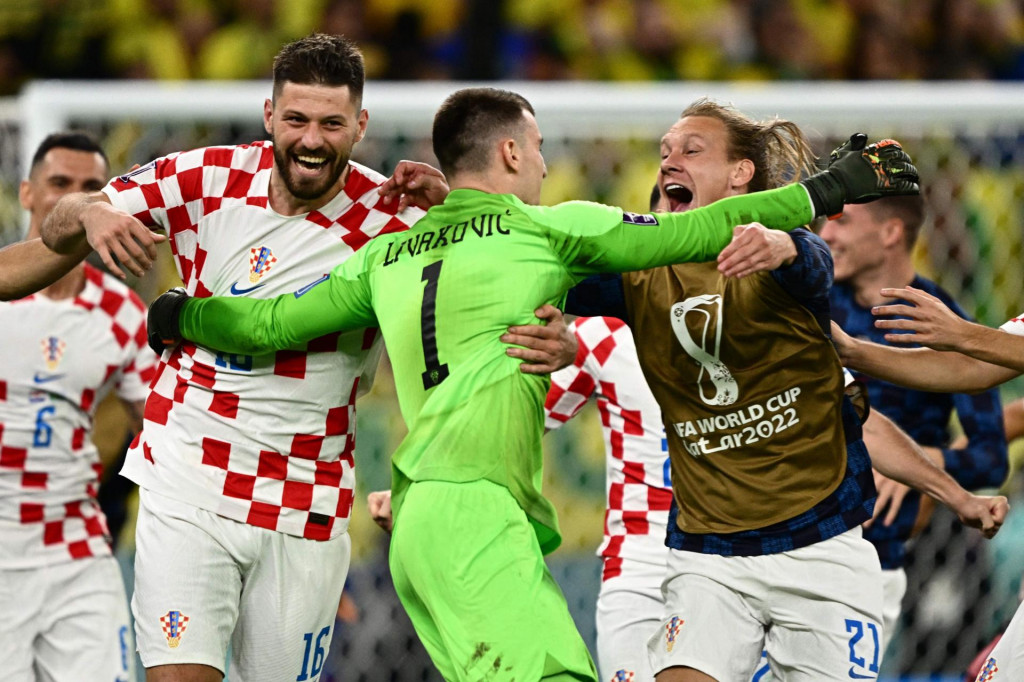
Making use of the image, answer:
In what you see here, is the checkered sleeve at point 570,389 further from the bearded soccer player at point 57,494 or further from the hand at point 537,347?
the bearded soccer player at point 57,494

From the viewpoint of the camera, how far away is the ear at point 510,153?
123 inches

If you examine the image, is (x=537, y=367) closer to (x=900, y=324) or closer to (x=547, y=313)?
(x=547, y=313)

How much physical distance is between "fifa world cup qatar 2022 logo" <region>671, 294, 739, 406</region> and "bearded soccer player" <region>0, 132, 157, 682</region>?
6.82 feet

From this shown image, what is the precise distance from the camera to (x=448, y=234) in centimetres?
303

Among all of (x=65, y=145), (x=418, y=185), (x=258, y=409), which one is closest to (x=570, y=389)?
(x=418, y=185)

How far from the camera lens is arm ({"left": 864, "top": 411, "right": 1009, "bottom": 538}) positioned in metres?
3.54

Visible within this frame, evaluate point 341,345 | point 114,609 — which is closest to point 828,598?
point 341,345

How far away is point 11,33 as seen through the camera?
24.0 ft

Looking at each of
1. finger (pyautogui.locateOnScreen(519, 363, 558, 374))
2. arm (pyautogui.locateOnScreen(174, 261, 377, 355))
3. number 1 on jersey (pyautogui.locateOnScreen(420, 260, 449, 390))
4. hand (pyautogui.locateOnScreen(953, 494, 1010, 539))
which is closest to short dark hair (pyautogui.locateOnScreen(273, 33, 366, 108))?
arm (pyautogui.locateOnScreen(174, 261, 377, 355))

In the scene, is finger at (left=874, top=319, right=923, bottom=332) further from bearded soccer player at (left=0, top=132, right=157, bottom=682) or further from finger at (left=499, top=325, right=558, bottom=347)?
bearded soccer player at (left=0, top=132, right=157, bottom=682)

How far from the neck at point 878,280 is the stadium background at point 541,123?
99 cm

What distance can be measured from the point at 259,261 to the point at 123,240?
49 cm

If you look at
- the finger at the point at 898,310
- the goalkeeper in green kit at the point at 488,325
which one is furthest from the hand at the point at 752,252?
the finger at the point at 898,310

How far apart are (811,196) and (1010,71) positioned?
208 inches
